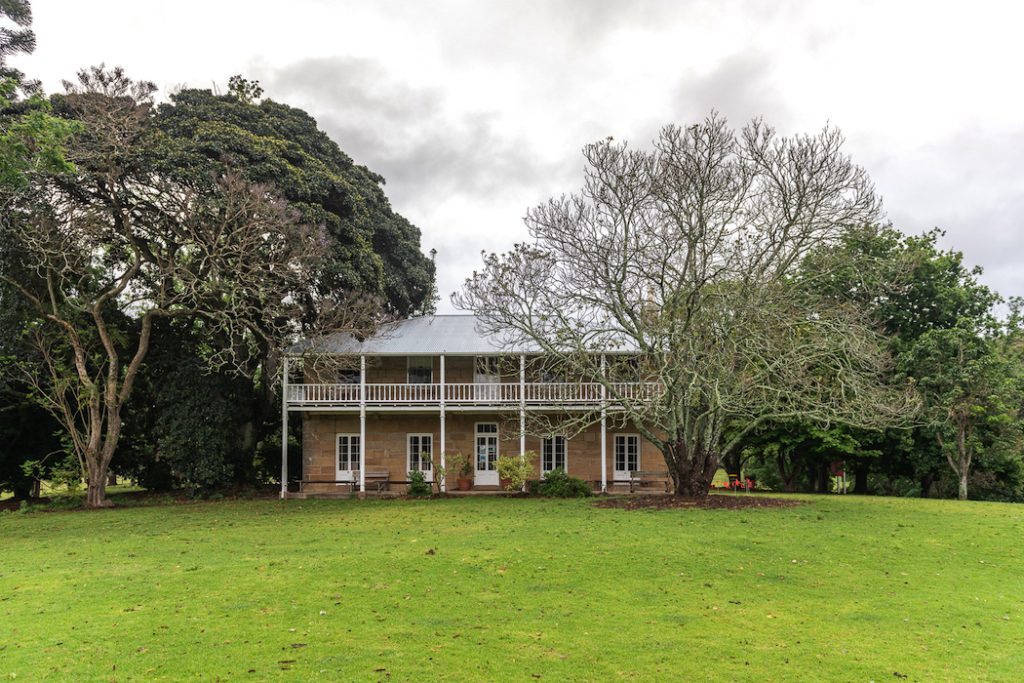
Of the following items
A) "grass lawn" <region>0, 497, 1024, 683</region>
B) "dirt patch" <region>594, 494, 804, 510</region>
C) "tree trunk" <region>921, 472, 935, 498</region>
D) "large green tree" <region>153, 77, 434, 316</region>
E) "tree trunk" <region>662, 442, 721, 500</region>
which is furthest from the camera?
"tree trunk" <region>921, 472, 935, 498</region>

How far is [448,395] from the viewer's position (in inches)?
983

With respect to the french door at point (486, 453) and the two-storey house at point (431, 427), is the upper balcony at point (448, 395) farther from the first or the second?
the french door at point (486, 453)

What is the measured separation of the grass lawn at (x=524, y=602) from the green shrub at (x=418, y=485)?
7841 mm

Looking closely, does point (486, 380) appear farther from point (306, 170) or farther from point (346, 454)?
point (306, 170)

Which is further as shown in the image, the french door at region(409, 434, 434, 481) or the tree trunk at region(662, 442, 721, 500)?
the french door at region(409, 434, 434, 481)

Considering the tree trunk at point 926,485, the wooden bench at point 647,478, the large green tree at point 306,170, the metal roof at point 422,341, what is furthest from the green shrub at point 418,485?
the tree trunk at point 926,485

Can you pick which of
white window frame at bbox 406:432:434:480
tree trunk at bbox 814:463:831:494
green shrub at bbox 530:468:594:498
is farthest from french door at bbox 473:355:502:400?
tree trunk at bbox 814:463:831:494

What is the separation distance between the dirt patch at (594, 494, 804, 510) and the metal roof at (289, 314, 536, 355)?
5609 mm

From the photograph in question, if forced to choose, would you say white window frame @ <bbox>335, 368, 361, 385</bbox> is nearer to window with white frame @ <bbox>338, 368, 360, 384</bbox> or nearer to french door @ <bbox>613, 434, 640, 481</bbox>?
window with white frame @ <bbox>338, 368, 360, 384</bbox>

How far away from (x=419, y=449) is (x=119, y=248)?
11566 millimetres

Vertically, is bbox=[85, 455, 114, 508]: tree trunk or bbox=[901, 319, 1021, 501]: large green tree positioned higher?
bbox=[901, 319, 1021, 501]: large green tree

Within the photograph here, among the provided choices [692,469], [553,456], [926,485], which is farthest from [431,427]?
[926,485]

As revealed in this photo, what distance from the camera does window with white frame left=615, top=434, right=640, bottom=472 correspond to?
85.1ft

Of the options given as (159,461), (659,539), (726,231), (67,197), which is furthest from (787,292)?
(159,461)
